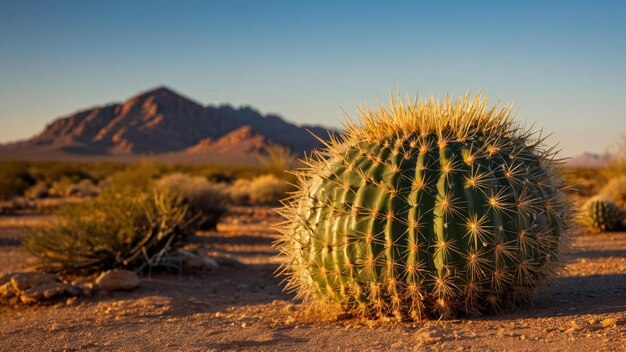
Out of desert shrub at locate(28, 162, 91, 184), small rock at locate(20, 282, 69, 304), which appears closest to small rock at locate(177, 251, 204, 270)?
small rock at locate(20, 282, 69, 304)

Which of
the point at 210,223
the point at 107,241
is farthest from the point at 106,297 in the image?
the point at 210,223

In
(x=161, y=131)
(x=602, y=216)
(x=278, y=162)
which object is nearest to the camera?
(x=602, y=216)

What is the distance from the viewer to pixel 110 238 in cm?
938

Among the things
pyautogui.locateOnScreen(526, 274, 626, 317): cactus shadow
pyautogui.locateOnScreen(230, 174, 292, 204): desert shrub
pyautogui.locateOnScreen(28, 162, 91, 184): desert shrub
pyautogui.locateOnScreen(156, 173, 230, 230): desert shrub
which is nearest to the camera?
pyautogui.locateOnScreen(526, 274, 626, 317): cactus shadow

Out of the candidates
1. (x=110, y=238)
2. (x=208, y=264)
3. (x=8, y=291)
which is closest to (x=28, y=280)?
(x=8, y=291)

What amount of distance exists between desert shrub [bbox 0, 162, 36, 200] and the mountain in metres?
73.3

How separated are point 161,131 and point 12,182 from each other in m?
106

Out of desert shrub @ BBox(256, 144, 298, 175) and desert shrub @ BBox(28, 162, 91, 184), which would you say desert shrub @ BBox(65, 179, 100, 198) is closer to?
desert shrub @ BBox(28, 162, 91, 184)

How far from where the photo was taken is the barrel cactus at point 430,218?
4.75 metres

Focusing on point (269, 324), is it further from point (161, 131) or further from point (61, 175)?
point (161, 131)

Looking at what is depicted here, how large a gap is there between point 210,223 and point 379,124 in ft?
35.9

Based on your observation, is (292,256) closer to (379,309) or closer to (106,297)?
(379,309)

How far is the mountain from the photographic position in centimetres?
11788

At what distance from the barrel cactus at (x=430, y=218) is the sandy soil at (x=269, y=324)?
26cm
